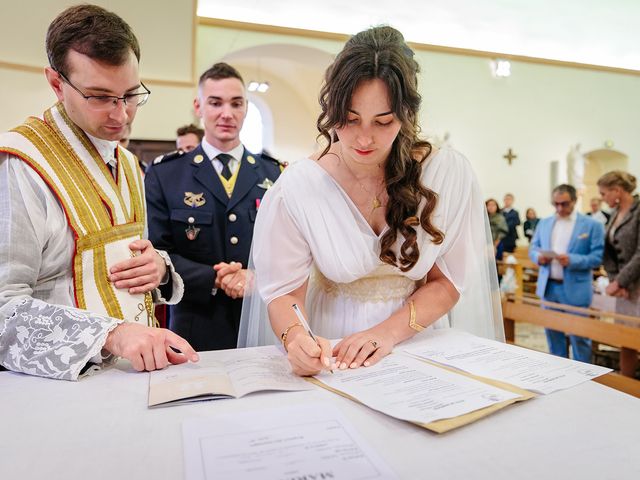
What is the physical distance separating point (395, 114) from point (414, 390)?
76cm

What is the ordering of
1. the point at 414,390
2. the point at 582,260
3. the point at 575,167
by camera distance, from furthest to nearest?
the point at 575,167 → the point at 582,260 → the point at 414,390

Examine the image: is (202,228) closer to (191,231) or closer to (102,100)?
(191,231)

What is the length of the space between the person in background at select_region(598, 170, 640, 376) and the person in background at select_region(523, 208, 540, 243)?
5.55m

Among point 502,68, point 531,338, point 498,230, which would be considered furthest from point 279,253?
point 502,68

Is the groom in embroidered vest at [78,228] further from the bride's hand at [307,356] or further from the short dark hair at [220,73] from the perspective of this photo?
the short dark hair at [220,73]

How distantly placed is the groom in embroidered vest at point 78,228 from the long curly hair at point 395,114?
578 mm

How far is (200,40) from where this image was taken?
316 inches

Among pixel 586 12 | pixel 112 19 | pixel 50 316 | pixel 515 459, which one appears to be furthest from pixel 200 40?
pixel 515 459

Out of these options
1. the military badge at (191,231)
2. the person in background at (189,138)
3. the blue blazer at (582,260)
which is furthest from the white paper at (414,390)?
the blue blazer at (582,260)

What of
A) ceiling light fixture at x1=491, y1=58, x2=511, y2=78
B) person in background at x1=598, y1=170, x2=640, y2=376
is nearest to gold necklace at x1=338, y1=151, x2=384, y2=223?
person in background at x1=598, y1=170, x2=640, y2=376

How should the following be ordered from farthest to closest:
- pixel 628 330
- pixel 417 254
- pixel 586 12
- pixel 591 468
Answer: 1. pixel 586 12
2. pixel 628 330
3. pixel 417 254
4. pixel 591 468

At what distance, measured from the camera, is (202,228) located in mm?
2371

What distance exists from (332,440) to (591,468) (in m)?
0.40

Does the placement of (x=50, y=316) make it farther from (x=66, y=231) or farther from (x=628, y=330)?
(x=628, y=330)
